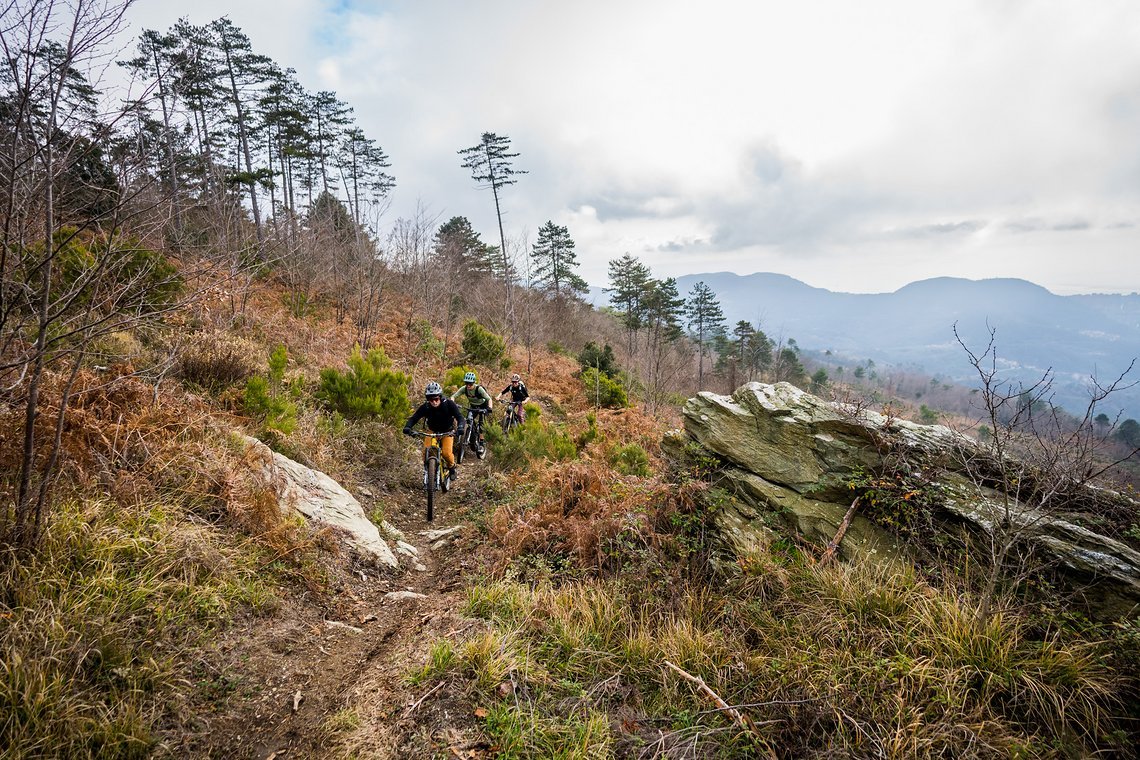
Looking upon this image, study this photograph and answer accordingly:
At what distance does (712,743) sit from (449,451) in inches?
212

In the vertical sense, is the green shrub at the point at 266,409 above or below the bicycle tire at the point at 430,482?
above

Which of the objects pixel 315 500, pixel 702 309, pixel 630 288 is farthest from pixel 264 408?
pixel 702 309

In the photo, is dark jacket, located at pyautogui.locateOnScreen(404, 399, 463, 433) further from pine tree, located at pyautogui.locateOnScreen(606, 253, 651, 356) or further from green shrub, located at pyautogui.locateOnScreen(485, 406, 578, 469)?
pine tree, located at pyautogui.locateOnScreen(606, 253, 651, 356)

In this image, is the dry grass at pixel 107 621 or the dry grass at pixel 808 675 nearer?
the dry grass at pixel 107 621

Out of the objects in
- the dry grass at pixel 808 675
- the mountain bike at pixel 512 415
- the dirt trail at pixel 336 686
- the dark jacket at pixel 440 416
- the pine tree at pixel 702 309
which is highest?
the pine tree at pixel 702 309

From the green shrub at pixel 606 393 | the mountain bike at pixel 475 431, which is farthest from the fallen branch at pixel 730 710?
the green shrub at pixel 606 393

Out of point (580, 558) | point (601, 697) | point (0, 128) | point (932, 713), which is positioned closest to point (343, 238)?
point (0, 128)

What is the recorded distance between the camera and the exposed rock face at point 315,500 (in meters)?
4.85

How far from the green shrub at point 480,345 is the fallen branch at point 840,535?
43.4ft

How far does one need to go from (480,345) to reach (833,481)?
1302cm

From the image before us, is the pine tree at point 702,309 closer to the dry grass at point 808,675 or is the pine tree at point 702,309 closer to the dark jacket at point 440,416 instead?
the dark jacket at point 440,416

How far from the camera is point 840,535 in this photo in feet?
15.0

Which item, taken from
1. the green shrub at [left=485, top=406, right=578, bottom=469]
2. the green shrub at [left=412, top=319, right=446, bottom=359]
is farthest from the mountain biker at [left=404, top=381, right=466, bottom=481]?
the green shrub at [left=412, top=319, right=446, bottom=359]

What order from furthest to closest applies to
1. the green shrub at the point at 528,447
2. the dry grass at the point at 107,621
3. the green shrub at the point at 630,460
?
the green shrub at the point at 528,447, the green shrub at the point at 630,460, the dry grass at the point at 107,621
